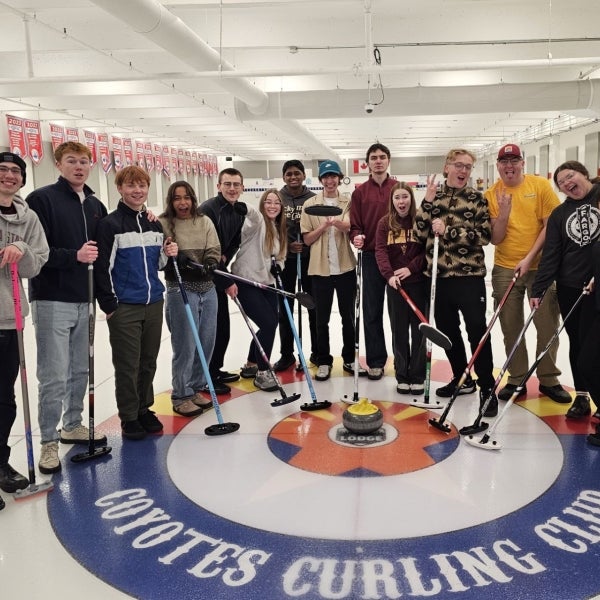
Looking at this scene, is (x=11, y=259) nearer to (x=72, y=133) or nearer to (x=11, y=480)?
(x=11, y=480)

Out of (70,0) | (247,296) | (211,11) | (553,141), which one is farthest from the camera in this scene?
(553,141)

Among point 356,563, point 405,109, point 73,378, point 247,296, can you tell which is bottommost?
point 356,563

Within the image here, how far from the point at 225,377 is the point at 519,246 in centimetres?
230

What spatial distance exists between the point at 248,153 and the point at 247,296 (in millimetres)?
22225

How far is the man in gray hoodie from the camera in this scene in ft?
8.40

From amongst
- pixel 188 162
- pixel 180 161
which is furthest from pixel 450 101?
pixel 188 162

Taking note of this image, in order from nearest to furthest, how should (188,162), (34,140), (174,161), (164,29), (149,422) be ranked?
(149,422) < (164,29) < (34,140) < (174,161) < (188,162)

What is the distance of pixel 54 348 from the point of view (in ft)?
9.53

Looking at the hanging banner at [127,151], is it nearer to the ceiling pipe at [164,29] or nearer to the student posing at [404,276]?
the ceiling pipe at [164,29]

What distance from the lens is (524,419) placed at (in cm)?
347

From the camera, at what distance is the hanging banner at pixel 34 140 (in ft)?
41.0

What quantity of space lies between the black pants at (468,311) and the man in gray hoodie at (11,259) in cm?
233

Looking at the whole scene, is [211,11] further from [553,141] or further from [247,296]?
[553,141]

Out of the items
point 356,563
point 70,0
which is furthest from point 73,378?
point 70,0
